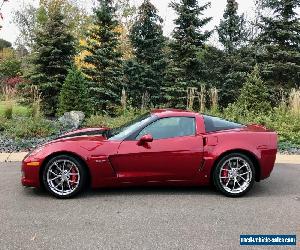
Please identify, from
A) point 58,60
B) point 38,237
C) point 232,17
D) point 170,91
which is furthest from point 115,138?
point 232,17

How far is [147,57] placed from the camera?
2222 centimetres

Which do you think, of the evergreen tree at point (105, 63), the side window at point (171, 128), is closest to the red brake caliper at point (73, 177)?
the side window at point (171, 128)

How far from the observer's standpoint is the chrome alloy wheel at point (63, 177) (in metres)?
6.21

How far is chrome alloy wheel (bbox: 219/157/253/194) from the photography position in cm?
634

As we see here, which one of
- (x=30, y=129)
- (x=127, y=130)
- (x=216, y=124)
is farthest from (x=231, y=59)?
(x=127, y=130)

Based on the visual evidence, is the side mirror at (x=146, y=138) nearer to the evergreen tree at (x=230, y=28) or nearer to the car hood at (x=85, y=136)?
the car hood at (x=85, y=136)

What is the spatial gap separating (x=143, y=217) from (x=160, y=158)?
1104mm

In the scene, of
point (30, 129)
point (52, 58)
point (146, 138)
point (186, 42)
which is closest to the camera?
Result: point (146, 138)

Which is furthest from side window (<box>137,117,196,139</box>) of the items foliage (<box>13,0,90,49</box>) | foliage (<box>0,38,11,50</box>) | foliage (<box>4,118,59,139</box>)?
foliage (<box>0,38,11,50</box>)

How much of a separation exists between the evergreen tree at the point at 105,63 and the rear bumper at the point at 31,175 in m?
10.9

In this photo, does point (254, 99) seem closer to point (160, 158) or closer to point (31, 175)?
point (160, 158)

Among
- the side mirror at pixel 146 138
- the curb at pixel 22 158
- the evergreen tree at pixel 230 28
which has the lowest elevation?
the curb at pixel 22 158

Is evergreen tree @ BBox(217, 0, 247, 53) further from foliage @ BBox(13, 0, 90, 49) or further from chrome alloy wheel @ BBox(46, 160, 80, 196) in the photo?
chrome alloy wheel @ BBox(46, 160, 80, 196)

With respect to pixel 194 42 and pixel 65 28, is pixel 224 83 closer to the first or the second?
pixel 194 42
